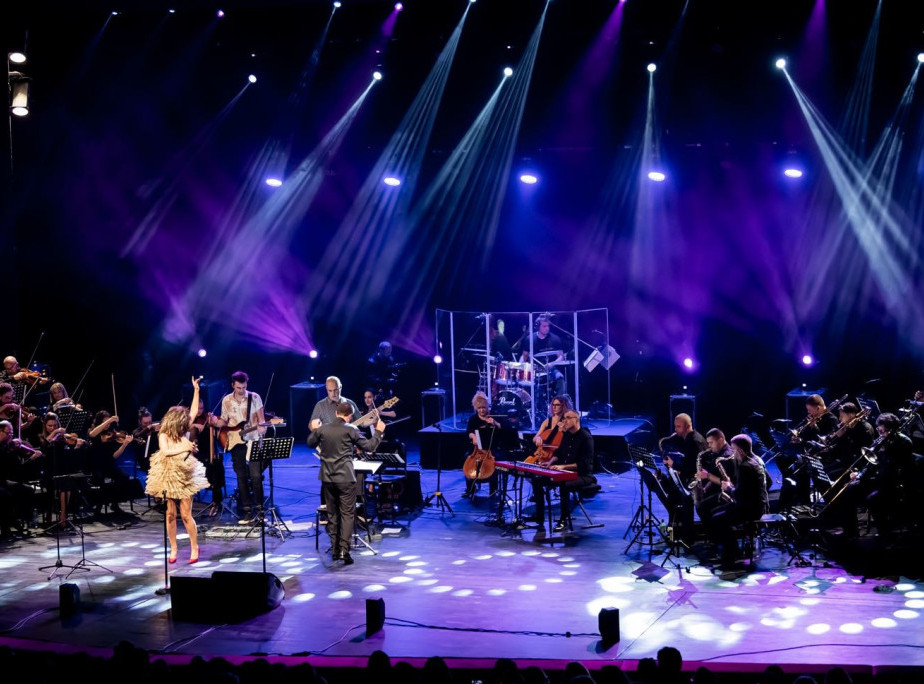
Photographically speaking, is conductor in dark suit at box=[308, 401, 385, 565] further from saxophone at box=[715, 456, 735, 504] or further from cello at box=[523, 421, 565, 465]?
saxophone at box=[715, 456, 735, 504]

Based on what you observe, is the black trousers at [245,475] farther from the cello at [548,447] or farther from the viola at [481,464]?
the cello at [548,447]

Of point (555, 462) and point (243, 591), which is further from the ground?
point (555, 462)

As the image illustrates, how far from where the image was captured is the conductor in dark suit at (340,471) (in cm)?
990

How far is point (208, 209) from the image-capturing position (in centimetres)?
1880

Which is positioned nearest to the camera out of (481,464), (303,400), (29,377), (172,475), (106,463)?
(172,475)

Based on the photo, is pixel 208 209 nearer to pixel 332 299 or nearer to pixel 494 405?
pixel 332 299

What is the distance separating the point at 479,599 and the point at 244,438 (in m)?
4.77

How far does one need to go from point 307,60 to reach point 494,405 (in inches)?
270

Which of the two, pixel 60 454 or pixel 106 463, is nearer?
pixel 60 454

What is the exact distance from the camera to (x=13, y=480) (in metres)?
12.2

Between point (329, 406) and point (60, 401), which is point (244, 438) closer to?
point (329, 406)

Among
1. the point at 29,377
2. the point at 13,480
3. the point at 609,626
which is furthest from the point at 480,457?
the point at 29,377

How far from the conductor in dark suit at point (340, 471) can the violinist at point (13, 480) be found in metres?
4.37

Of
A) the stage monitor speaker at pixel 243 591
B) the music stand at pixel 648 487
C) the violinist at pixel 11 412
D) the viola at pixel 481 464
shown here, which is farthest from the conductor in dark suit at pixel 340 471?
the violinist at pixel 11 412
